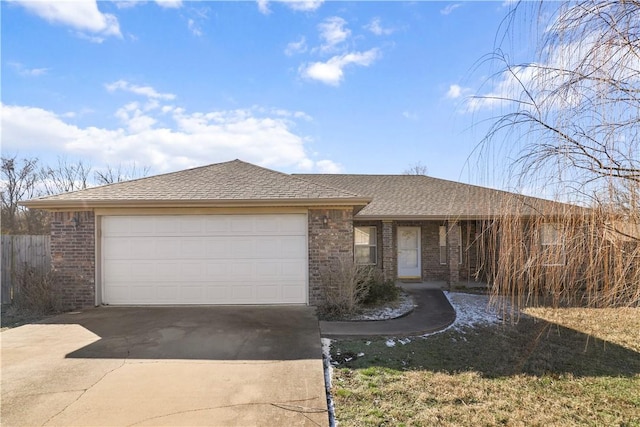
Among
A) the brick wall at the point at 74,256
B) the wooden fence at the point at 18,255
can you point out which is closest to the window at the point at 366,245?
the brick wall at the point at 74,256

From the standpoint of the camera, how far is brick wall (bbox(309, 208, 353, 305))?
8836 mm

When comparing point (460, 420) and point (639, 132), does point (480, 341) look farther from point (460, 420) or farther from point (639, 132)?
point (639, 132)

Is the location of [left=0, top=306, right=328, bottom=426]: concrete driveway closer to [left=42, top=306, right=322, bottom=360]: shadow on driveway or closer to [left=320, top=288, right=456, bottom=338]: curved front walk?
[left=42, top=306, right=322, bottom=360]: shadow on driveway

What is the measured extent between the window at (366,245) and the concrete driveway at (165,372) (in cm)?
590

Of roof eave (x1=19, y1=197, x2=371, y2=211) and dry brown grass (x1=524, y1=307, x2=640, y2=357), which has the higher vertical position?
roof eave (x1=19, y1=197, x2=371, y2=211)

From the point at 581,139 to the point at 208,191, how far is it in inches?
317

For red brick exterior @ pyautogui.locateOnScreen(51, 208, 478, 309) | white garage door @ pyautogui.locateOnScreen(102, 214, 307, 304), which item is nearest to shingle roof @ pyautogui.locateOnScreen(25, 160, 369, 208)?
red brick exterior @ pyautogui.locateOnScreen(51, 208, 478, 309)

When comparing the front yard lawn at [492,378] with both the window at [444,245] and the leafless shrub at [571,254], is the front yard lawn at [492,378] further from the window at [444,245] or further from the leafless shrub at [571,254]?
the window at [444,245]

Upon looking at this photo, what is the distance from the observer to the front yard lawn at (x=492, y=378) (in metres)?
3.80

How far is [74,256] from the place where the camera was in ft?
29.0

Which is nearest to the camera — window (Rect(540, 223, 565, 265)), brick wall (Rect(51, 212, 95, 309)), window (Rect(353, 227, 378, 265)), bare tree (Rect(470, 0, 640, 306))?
bare tree (Rect(470, 0, 640, 306))

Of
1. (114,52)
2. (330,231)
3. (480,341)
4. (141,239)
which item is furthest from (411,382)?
(114,52)

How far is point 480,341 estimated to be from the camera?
6.54 meters

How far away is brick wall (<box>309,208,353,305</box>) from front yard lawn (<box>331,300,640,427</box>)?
2.80m
